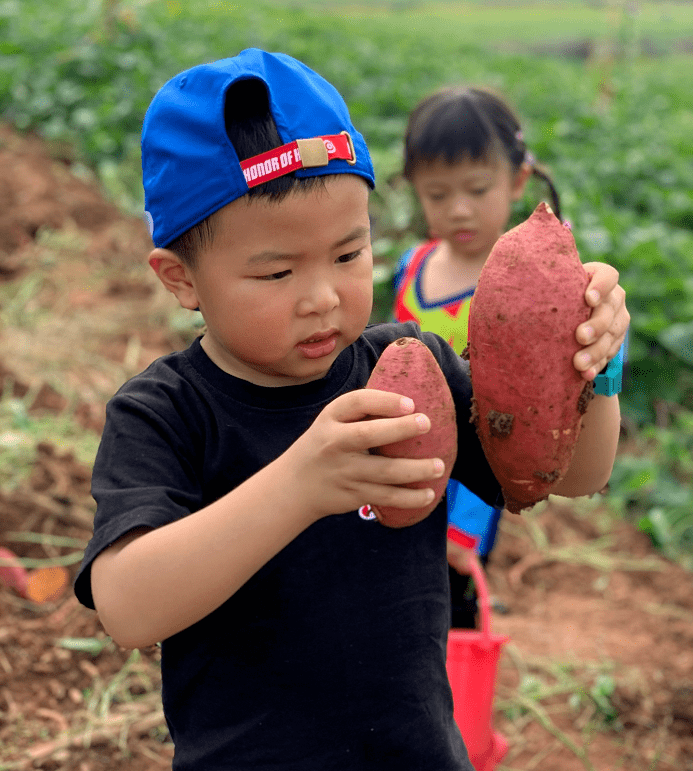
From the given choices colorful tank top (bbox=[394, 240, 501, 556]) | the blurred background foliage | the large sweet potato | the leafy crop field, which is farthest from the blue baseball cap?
the blurred background foliage

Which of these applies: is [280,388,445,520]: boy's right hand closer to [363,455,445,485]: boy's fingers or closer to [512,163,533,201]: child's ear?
[363,455,445,485]: boy's fingers

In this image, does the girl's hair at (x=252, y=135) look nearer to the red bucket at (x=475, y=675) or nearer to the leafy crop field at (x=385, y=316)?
the red bucket at (x=475, y=675)

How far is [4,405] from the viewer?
3496mm

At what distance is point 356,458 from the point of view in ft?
3.46

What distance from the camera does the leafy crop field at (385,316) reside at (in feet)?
8.40

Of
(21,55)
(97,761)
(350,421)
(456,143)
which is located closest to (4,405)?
(97,761)

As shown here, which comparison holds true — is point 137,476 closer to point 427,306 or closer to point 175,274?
point 175,274

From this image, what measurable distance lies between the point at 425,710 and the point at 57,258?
4536 mm

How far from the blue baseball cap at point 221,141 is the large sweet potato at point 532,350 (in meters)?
0.26

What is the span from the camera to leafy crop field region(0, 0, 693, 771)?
8.40 feet

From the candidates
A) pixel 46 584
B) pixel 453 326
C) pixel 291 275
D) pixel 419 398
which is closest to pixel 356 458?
pixel 419 398

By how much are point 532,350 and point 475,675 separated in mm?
1128

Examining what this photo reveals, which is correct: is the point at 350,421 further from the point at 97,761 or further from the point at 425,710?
the point at 97,761

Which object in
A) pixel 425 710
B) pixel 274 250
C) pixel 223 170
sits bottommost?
pixel 425 710
